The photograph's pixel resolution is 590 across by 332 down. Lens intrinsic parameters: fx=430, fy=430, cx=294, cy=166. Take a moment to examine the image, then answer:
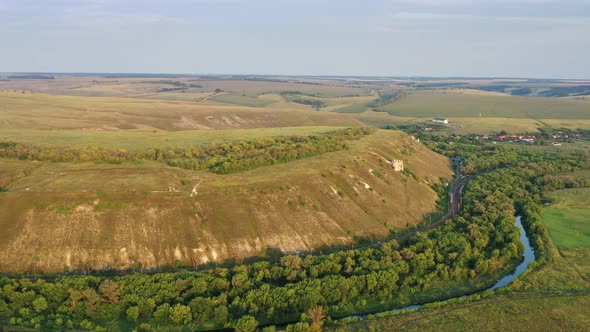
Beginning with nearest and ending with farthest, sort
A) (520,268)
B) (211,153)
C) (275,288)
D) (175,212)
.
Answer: (275,288) < (520,268) < (175,212) < (211,153)

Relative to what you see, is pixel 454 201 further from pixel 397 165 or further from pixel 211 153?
pixel 211 153

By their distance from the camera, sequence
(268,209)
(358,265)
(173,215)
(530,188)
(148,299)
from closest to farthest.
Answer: (148,299) < (358,265) < (173,215) < (268,209) < (530,188)

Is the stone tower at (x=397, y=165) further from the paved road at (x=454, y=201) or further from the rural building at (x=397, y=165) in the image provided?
the paved road at (x=454, y=201)

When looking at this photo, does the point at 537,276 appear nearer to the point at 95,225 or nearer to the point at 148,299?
the point at 148,299

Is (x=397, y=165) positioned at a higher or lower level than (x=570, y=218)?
higher

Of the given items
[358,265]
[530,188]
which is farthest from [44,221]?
[530,188]

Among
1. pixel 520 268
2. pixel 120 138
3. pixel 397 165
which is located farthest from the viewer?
pixel 120 138

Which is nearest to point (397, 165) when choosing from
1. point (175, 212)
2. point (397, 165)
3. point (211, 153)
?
point (397, 165)
